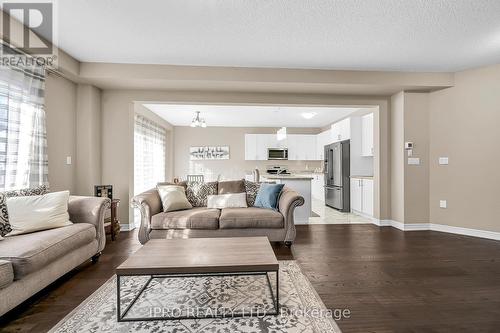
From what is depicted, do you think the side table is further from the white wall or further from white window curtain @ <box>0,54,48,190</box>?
white window curtain @ <box>0,54,48,190</box>

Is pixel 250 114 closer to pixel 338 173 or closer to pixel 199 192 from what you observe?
pixel 338 173

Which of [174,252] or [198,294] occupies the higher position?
[174,252]

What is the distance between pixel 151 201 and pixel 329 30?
3.09 metres

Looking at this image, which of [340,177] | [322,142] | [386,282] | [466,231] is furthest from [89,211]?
[322,142]

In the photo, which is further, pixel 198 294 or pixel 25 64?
pixel 25 64

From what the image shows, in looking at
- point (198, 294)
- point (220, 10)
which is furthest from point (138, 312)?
point (220, 10)

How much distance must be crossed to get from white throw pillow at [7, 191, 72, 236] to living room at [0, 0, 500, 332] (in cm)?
2

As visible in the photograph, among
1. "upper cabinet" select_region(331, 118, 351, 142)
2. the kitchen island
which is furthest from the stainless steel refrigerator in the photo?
the kitchen island

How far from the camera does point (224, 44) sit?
10.3ft

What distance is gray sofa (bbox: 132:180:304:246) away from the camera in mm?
3236

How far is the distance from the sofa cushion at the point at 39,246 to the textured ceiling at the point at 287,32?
2185mm

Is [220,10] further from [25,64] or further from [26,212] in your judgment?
[26,212]

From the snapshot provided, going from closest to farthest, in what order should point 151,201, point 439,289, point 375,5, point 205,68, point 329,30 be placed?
1. point 439,289
2. point 375,5
3. point 329,30
4. point 151,201
5. point 205,68

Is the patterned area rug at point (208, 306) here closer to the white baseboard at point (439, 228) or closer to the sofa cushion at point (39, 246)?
the sofa cushion at point (39, 246)
